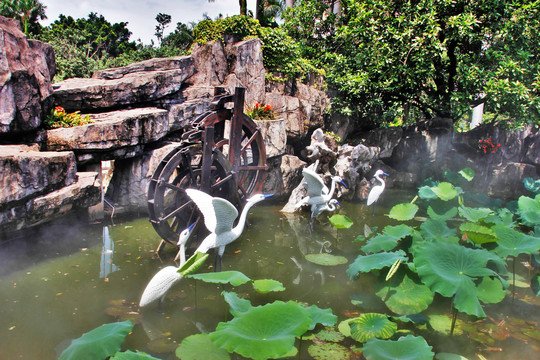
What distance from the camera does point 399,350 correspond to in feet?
8.25

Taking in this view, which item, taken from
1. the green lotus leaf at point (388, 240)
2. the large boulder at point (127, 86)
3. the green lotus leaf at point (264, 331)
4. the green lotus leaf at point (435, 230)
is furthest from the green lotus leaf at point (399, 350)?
the large boulder at point (127, 86)

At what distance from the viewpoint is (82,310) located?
3828mm

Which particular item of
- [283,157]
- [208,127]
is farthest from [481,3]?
[208,127]

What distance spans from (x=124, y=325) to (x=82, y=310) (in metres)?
1.55

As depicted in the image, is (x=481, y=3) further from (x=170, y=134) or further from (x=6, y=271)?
(x=6, y=271)

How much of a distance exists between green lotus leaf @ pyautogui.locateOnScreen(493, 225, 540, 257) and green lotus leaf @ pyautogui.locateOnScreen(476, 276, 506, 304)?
0.55 metres

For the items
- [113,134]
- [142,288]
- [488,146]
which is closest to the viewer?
[142,288]

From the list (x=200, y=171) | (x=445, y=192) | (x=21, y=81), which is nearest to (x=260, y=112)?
(x=200, y=171)

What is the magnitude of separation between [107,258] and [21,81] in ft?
11.8

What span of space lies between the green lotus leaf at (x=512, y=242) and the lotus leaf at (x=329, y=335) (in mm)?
1978

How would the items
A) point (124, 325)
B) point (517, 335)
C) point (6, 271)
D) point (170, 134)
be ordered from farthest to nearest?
point (170, 134) → point (6, 271) → point (517, 335) → point (124, 325)

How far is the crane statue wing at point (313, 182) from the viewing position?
6464 millimetres

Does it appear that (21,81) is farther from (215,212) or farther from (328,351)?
(328,351)

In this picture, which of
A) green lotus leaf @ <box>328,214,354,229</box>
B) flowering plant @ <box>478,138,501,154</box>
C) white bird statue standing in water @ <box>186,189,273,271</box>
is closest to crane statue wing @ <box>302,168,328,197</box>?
green lotus leaf @ <box>328,214,354,229</box>
